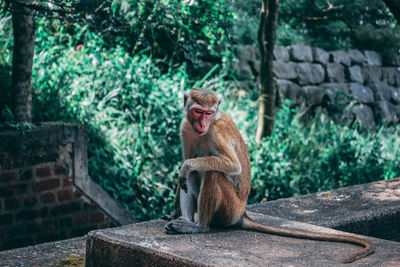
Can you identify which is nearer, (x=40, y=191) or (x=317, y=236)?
(x=317, y=236)

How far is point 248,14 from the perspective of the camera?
10.1 meters

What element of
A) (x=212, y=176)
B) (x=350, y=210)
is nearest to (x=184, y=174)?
(x=212, y=176)

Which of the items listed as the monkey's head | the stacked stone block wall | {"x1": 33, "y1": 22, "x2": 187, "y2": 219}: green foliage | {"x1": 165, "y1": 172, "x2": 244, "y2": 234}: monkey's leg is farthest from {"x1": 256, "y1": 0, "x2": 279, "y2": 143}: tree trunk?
the monkey's head

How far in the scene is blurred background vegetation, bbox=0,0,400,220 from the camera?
19.6ft

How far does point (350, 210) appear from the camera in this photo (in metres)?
4.30

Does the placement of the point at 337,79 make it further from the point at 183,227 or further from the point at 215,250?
the point at 215,250

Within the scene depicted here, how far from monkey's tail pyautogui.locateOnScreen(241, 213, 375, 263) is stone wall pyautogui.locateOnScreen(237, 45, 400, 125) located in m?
5.35

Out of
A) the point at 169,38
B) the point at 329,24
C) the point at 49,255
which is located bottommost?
the point at 49,255

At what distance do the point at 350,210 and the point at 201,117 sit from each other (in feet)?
5.91

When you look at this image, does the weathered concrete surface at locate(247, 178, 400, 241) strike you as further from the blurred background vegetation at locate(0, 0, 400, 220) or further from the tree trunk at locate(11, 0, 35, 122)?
the tree trunk at locate(11, 0, 35, 122)

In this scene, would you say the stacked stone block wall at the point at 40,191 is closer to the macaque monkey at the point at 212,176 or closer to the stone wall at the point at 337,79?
the macaque monkey at the point at 212,176

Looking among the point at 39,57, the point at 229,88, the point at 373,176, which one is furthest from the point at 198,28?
the point at 373,176

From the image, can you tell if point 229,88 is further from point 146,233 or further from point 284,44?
point 146,233

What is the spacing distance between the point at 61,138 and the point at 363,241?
323 cm
